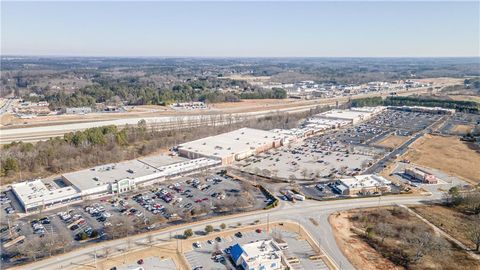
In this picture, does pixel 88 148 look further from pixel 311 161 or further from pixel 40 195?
pixel 311 161

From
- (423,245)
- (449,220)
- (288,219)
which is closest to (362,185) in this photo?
(449,220)

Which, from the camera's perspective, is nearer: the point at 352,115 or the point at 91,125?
the point at 91,125

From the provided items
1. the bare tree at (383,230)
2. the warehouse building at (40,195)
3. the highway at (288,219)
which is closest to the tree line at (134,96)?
the warehouse building at (40,195)

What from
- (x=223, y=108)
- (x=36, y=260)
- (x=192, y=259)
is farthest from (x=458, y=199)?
(x=223, y=108)

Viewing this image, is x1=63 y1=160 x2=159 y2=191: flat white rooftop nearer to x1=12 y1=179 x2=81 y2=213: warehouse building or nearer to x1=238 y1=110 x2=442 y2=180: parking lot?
x1=12 y1=179 x2=81 y2=213: warehouse building

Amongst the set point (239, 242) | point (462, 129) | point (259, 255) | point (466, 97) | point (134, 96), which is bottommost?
point (239, 242)

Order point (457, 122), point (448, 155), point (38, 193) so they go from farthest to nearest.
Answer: point (457, 122) → point (448, 155) → point (38, 193)

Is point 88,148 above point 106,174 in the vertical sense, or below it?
above
